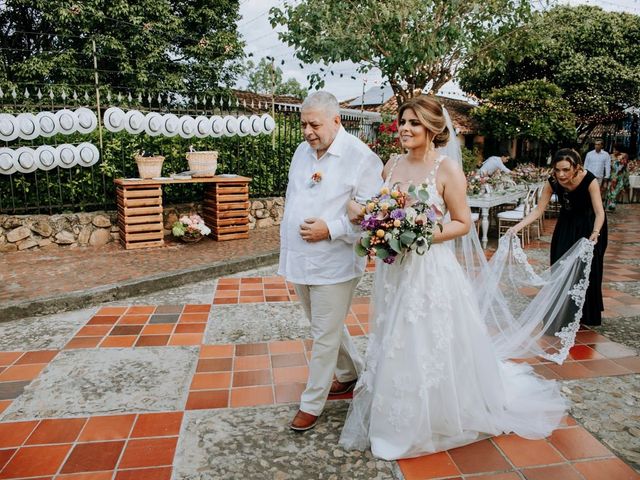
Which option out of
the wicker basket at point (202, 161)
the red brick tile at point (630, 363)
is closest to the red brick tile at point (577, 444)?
the red brick tile at point (630, 363)

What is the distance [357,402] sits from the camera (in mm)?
2744

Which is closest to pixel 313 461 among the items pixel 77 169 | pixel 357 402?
pixel 357 402

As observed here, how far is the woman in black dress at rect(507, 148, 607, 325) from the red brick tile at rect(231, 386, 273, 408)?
245 cm

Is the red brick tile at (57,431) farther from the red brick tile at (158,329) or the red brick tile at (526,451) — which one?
the red brick tile at (526,451)

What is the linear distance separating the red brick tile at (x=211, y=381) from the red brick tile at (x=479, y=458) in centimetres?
153

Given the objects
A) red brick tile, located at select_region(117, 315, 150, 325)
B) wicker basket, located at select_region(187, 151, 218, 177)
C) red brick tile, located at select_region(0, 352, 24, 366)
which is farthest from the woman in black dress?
wicker basket, located at select_region(187, 151, 218, 177)

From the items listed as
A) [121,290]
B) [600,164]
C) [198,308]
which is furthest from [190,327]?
[600,164]

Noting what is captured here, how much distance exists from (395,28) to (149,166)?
4712mm

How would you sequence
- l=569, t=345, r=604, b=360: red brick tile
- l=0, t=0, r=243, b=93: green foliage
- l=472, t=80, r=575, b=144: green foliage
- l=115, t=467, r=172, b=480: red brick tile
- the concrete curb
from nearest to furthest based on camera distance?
l=115, t=467, r=172, b=480: red brick tile < l=569, t=345, r=604, b=360: red brick tile < the concrete curb < l=0, t=0, r=243, b=93: green foliage < l=472, t=80, r=575, b=144: green foliage

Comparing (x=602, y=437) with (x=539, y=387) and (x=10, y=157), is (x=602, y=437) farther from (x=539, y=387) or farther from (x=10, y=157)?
(x=10, y=157)

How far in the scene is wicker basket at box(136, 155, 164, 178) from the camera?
23.0 feet

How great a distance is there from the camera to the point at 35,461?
2.48 meters

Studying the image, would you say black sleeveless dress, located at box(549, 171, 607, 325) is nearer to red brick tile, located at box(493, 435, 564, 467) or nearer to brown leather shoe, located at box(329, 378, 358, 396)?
red brick tile, located at box(493, 435, 564, 467)

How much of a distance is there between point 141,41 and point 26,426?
16.9m
